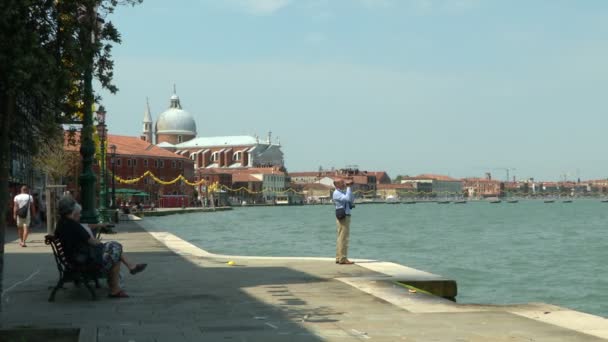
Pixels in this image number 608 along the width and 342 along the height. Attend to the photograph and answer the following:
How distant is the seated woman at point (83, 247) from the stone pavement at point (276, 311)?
1.13 feet

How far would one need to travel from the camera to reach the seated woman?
10.4m

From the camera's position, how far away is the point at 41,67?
741 cm

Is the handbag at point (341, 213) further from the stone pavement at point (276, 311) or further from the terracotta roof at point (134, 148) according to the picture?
the terracotta roof at point (134, 148)

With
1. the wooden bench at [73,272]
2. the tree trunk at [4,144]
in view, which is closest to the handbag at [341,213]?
the wooden bench at [73,272]

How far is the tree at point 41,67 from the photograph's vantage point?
7.28m

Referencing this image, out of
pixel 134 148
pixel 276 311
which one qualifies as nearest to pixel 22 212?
pixel 276 311

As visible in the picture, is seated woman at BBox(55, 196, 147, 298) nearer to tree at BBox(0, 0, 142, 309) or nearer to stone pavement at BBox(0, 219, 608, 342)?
stone pavement at BBox(0, 219, 608, 342)

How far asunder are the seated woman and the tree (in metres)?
1.71

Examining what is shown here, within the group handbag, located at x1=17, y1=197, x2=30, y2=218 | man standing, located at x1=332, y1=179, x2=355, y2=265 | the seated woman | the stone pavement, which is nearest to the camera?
the stone pavement

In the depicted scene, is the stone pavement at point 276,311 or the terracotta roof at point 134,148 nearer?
the stone pavement at point 276,311

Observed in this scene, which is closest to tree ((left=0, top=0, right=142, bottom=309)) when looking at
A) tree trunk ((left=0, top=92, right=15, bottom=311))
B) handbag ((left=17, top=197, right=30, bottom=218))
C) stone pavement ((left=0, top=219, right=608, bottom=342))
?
tree trunk ((left=0, top=92, right=15, bottom=311))

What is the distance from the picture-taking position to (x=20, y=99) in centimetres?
818

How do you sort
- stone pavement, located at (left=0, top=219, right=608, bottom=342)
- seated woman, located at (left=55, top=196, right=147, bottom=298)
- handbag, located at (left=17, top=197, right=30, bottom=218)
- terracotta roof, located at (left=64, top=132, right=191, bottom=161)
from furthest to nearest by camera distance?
terracotta roof, located at (left=64, top=132, right=191, bottom=161) < handbag, located at (left=17, top=197, right=30, bottom=218) < seated woman, located at (left=55, top=196, right=147, bottom=298) < stone pavement, located at (left=0, top=219, right=608, bottom=342)

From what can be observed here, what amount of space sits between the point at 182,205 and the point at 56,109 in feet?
437
